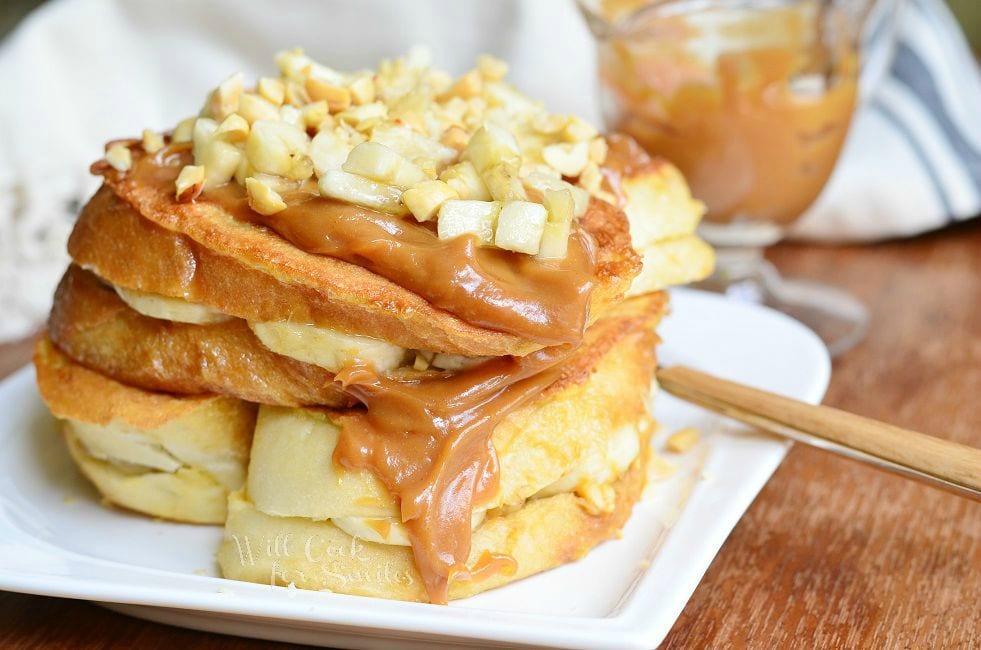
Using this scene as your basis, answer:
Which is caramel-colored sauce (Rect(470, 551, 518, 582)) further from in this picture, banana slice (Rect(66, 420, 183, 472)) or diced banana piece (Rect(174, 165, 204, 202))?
diced banana piece (Rect(174, 165, 204, 202))

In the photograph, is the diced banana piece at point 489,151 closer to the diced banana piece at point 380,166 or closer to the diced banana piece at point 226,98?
the diced banana piece at point 380,166

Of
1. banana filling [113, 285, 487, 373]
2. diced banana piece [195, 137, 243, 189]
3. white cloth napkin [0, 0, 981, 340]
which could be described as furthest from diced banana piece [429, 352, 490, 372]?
white cloth napkin [0, 0, 981, 340]

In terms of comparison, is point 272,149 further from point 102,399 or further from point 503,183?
point 102,399

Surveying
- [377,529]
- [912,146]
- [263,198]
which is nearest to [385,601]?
[377,529]

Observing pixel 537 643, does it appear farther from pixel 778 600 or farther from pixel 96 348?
pixel 96 348

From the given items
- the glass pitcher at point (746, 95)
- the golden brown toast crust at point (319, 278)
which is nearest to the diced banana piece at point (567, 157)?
the golden brown toast crust at point (319, 278)

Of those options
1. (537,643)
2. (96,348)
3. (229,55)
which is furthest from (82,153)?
(537,643)
